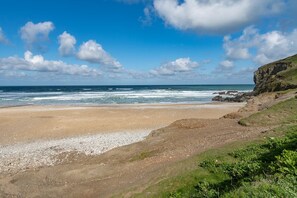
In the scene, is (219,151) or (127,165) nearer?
(219,151)

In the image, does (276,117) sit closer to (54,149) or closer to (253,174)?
(253,174)

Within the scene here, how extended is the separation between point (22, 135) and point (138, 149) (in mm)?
11208

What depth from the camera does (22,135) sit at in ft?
68.2

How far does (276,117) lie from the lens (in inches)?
532

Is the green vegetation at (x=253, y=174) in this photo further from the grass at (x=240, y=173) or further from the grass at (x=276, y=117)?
the grass at (x=276, y=117)

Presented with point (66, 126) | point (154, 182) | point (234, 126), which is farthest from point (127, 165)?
point (66, 126)

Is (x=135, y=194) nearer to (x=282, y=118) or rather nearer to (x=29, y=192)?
(x=29, y=192)

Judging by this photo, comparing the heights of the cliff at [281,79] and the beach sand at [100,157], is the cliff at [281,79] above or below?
above

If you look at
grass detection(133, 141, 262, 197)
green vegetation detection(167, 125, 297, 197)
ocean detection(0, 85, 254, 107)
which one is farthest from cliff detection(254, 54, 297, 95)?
grass detection(133, 141, 262, 197)

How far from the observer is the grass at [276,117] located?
13039 mm

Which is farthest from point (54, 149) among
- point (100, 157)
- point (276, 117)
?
point (276, 117)

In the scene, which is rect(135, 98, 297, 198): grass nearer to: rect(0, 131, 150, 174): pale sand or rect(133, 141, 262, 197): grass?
rect(133, 141, 262, 197): grass

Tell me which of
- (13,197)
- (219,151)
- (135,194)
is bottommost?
(13,197)

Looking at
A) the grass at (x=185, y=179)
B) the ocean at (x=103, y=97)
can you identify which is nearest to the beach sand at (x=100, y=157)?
the grass at (x=185, y=179)
